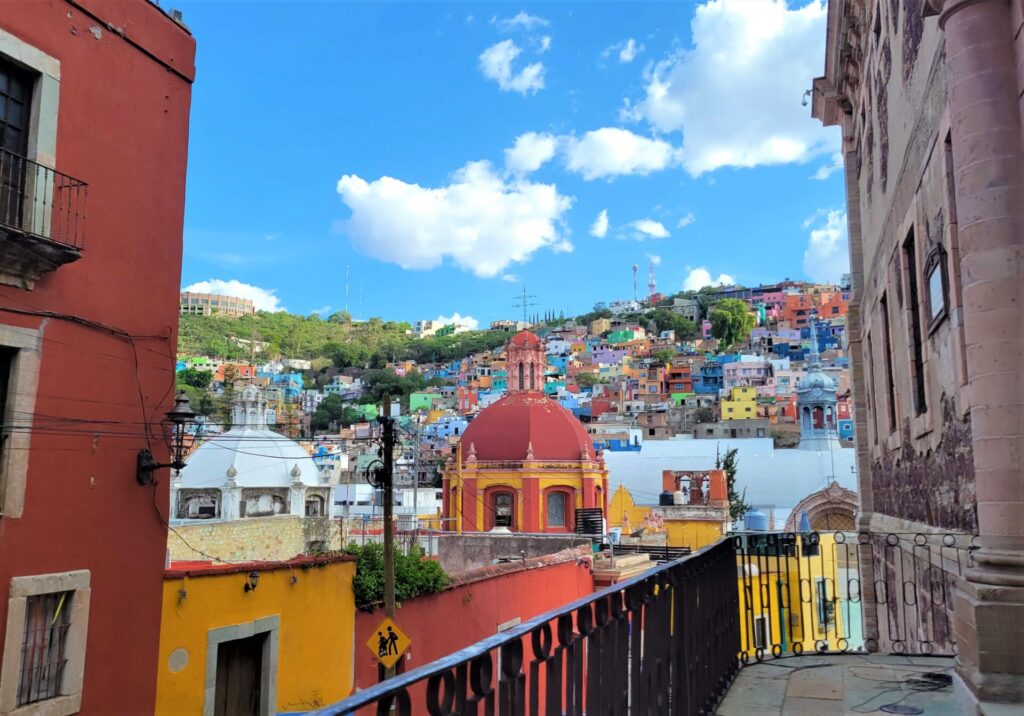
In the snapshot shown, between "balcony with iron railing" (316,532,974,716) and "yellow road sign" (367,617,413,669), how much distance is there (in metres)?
6.15

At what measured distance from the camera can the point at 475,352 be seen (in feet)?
442

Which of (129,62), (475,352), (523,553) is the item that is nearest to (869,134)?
(129,62)

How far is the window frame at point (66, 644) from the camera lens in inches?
266

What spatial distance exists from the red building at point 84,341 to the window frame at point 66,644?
0.01 meters

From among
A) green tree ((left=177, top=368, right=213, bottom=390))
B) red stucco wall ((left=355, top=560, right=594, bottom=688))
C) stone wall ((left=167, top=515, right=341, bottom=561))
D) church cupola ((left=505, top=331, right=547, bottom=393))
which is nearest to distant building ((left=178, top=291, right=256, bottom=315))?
green tree ((left=177, top=368, right=213, bottom=390))

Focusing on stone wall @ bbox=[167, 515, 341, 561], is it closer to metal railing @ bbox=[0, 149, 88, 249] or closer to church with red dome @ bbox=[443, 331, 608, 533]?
church with red dome @ bbox=[443, 331, 608, 533]

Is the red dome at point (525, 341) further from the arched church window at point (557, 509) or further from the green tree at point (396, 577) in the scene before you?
the green tree at point (396, 577)

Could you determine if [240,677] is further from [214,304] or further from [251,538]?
[214,304]

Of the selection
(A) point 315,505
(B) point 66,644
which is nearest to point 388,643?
(B) point 66,644

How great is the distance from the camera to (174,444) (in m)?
8.83

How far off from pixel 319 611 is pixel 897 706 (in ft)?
28.3

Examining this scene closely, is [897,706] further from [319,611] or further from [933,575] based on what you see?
[319,611]

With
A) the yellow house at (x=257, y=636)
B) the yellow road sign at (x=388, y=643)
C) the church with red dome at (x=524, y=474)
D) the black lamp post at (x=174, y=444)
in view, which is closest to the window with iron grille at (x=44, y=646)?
the black lamp post at (x=174, y=444)

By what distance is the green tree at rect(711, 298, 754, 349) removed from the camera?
11038 cm
